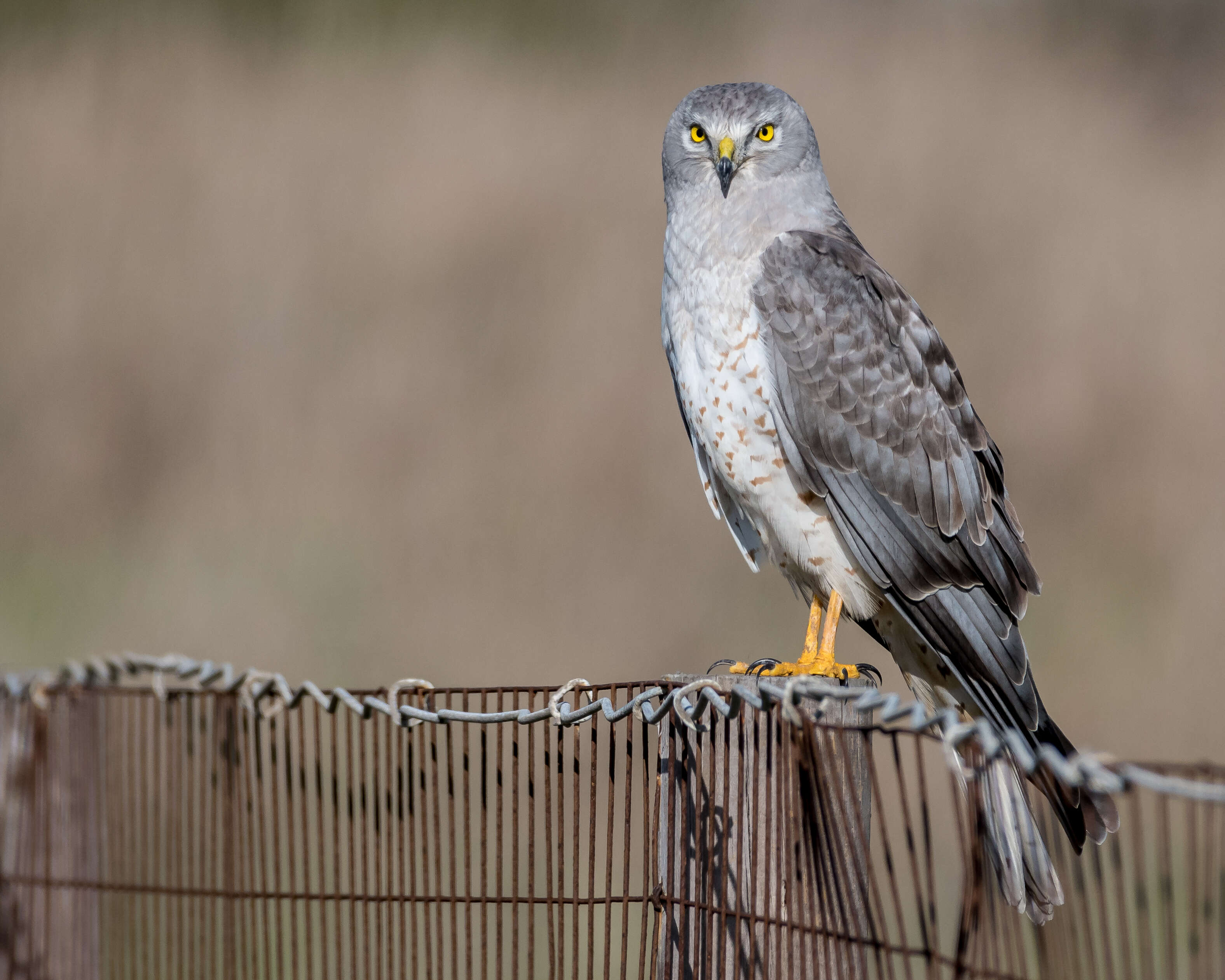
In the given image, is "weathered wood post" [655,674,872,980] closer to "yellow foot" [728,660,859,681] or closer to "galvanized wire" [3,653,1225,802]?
"galvanized wire" [3,653,1225,802]

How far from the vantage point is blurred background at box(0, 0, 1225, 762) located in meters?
10.1

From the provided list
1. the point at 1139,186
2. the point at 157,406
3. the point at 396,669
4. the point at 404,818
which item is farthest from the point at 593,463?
the point at 404,818

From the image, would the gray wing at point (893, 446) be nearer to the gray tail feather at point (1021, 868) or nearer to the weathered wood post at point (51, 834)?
the gray tail feather at point (1021, 868)

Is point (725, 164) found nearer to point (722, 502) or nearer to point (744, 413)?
point (744, 413)

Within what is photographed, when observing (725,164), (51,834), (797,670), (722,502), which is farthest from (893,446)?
(51,834)

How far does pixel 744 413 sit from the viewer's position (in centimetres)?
391

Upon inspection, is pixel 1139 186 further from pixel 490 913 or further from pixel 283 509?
pixel 490 913

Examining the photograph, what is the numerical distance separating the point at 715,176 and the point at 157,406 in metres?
8.87

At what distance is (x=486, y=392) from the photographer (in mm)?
11781

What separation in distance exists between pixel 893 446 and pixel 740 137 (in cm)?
116

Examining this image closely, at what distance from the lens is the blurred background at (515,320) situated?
10.1m

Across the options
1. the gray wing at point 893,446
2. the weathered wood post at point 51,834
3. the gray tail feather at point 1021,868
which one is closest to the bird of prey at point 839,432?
the gray wing at point 893,446

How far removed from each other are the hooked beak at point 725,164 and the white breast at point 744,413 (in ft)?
0.77

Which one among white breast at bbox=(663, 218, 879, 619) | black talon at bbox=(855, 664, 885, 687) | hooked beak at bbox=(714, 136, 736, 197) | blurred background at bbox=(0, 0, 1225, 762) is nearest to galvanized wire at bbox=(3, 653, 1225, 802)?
black talon at bbox=(855, 664, 885, 687)
